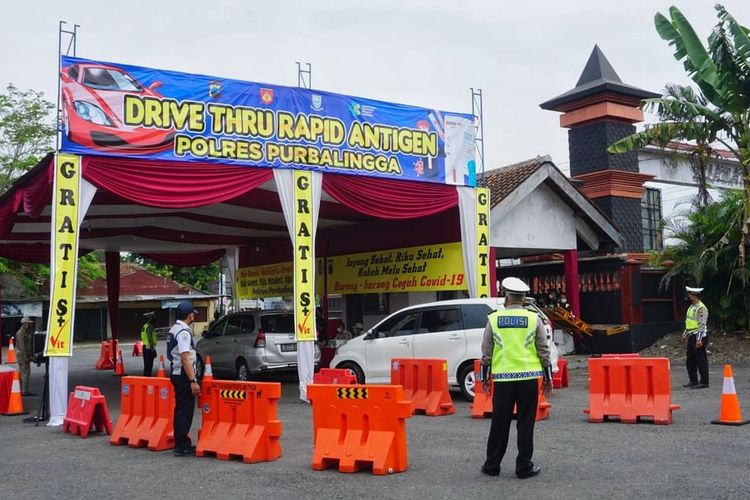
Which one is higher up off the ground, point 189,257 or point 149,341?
point 189,257

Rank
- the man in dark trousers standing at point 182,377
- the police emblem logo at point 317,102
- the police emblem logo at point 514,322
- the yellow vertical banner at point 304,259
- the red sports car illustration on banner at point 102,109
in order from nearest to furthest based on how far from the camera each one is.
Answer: the police emblem logo at point 514,322 → the man in dark trousers standing at point 182,377 → the red sports car illustration on banner at point 102,109 → the yellow vertical banner at point 304,259 → the police emblem logo at point 317,102

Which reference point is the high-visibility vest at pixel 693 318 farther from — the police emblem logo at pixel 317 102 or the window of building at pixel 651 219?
the window of building at pixel 651 219

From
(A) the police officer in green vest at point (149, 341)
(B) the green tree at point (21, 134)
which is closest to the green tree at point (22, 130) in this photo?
(B) the green tree at point (21, 134)

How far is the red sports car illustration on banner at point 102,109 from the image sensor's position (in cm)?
1254

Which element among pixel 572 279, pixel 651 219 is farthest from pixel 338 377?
pixel 651 219

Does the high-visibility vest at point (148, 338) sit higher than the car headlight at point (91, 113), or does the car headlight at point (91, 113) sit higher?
the car headlight at point (91, 113)

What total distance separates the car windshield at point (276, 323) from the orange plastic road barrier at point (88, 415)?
6180 mm

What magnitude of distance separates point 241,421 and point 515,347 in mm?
3409

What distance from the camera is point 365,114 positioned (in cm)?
1577

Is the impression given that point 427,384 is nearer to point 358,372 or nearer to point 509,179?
point 358,372

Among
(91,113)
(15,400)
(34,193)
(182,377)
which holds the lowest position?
(15,400)

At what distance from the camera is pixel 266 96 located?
571 inches

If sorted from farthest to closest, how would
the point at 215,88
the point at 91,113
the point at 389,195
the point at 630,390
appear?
1. the point at 389,195
2. the point at 215,88
3. the point at 91,113
4. the point at 630,390

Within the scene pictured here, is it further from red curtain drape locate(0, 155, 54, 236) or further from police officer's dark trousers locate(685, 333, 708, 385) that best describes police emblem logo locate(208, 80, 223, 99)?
police officer's dark trousers locate(685, 333, 708, 385)
